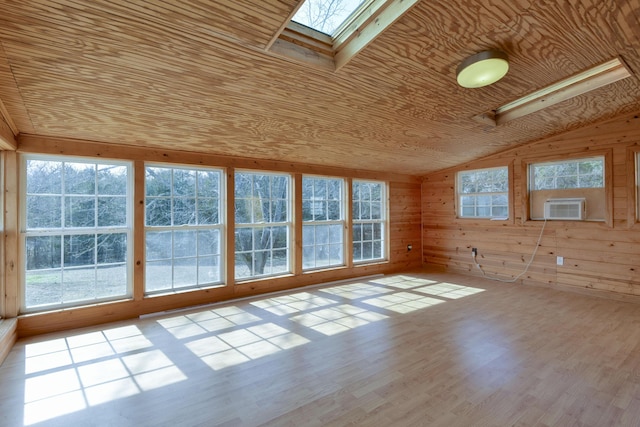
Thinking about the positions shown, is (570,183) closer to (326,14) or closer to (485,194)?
(485,194)

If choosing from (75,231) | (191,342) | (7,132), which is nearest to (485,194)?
(191,342)

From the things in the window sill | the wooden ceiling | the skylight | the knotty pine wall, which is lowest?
the window sill

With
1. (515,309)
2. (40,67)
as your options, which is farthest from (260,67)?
(515,309)

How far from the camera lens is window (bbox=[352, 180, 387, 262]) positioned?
565 cm

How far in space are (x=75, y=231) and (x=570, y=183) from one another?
648 centimetres

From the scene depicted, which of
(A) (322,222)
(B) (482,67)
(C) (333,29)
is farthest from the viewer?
(A) (322,222)

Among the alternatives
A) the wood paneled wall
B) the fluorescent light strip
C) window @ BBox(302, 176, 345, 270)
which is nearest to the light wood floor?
the wood paneled wall

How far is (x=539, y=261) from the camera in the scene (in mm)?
4855

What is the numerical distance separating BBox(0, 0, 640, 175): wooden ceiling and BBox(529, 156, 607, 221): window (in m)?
0.90

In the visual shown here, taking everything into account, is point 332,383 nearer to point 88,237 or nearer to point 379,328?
point 379,328

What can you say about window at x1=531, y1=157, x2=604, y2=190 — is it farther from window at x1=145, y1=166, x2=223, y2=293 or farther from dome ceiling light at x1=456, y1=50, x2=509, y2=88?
window at x1=145, y1=166, x2=223, y2=293

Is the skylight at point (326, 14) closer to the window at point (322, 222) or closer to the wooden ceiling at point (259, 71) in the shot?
the wooden ceiling at point (259, 71)

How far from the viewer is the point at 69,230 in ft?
10.5

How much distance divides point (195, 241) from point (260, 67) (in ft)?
8.35
